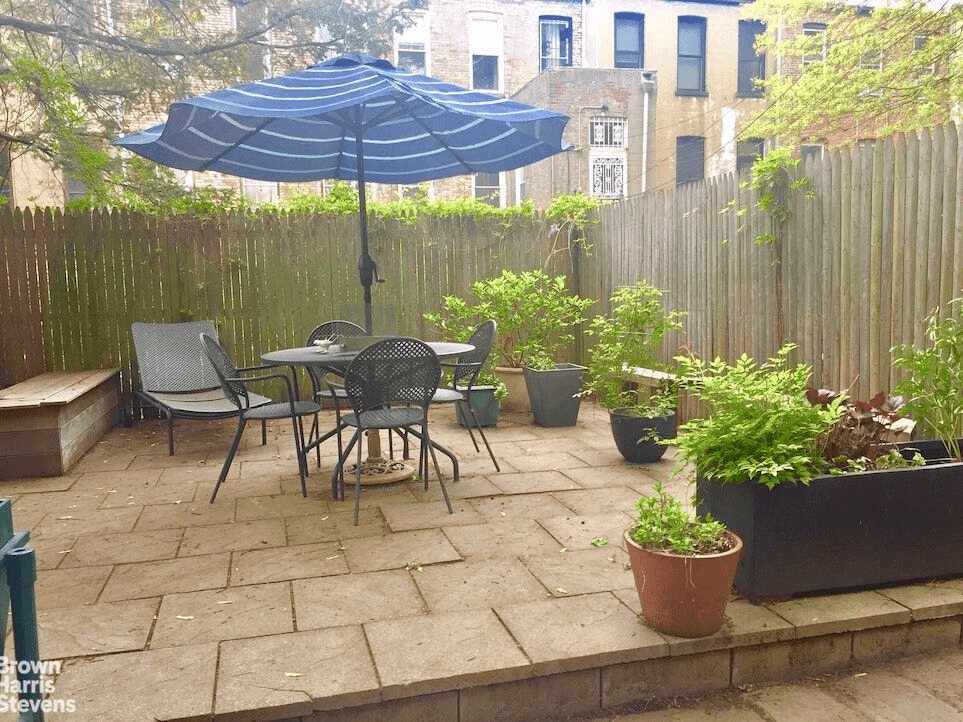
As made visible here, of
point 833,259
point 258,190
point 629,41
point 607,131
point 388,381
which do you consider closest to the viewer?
point 388,381

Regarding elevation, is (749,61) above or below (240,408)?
above

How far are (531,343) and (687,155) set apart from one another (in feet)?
46.1

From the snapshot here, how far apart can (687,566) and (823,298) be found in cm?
281

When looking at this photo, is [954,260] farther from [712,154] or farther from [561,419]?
[712,154]

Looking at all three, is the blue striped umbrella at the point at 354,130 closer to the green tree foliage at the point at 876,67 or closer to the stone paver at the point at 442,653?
the stone paver at the point at 442,653

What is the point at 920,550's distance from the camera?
279 centimetres

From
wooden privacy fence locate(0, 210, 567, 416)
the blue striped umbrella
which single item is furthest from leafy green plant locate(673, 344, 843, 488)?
wooden privacy fence locate(0, 210, 567, 416)

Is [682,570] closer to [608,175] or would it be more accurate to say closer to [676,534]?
[676,534]

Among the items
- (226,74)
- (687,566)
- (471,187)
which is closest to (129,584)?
(687,566)

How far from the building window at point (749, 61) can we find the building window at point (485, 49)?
20.6 ft

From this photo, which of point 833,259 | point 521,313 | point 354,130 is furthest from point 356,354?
point 833,259

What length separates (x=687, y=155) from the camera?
18.6 m

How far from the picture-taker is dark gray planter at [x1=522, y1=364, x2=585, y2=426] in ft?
20.1

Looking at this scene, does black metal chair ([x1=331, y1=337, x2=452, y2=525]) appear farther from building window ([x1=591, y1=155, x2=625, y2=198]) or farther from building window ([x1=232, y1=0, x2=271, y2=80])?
building window ([x1=591, y1=155, x2=625, y2=198])
